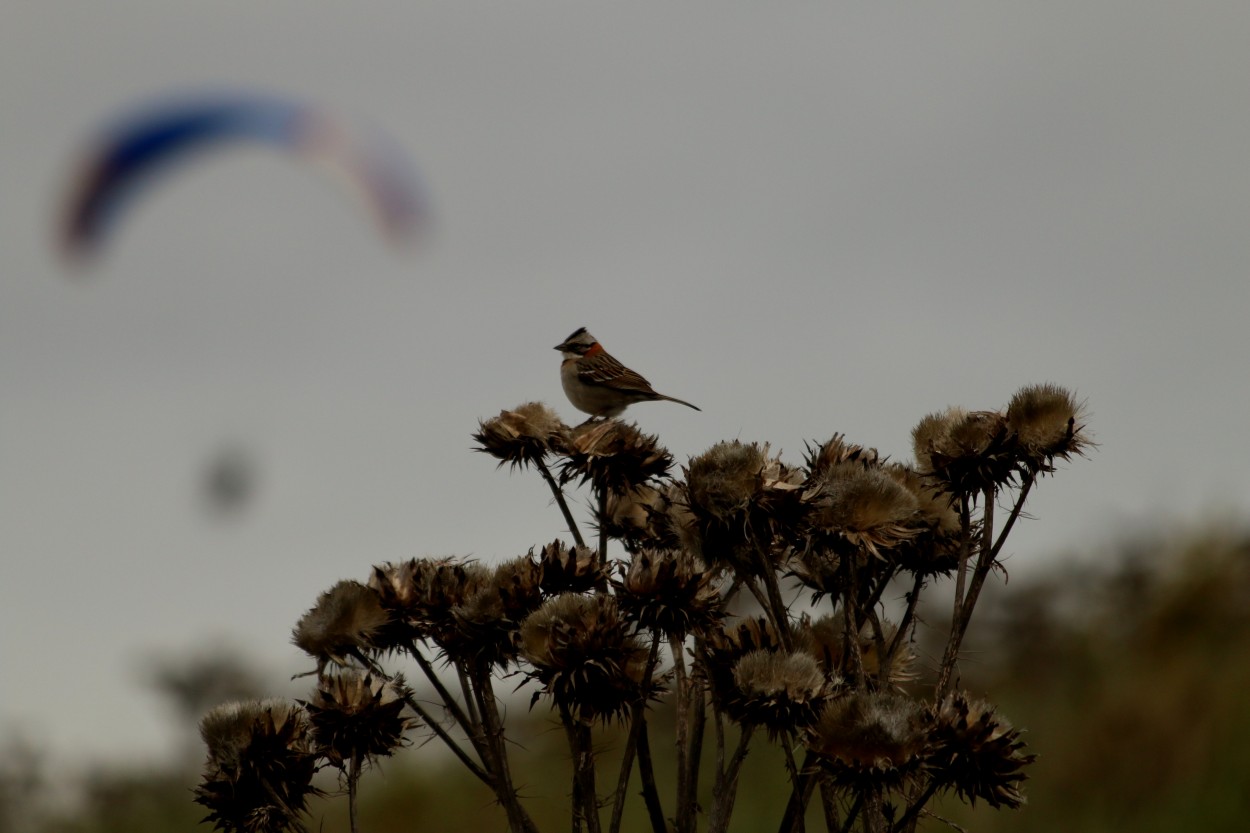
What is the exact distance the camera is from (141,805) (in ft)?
56.2

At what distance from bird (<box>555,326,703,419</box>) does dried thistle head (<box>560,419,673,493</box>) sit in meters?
5.96

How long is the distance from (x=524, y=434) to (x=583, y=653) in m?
1.27

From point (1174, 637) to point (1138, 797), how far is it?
4141 millimetres

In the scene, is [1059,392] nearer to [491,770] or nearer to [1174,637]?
[491,770]

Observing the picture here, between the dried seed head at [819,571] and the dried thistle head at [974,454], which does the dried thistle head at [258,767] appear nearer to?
the dried seed head at [819,571]

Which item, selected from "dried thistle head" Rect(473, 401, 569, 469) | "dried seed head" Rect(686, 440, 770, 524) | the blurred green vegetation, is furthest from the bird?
"dried seed head" Rect(686, 440, 770, 524)

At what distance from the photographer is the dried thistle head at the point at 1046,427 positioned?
466 cm

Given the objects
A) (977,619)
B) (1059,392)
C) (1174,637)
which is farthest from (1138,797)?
(1059,392)

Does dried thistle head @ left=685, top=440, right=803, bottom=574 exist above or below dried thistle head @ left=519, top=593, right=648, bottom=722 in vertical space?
above

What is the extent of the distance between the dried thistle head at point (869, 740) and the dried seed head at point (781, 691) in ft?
0.39

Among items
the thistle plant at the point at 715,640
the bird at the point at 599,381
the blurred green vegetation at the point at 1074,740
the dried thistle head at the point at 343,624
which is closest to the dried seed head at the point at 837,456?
the thistle plant at the point at 715,640

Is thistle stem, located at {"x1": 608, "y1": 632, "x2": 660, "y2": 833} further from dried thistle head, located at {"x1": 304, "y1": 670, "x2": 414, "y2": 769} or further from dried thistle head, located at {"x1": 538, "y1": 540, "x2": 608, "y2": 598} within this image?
dried thistle head, located at {"x1": 304, "y1": 670, "x2": 414, "y2": 769}

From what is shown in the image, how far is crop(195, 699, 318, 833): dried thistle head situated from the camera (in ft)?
14.5

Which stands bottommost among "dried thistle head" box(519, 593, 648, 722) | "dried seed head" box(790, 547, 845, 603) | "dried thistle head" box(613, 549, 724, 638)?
"dried thistle head" box(519, 593, 648, 722)
